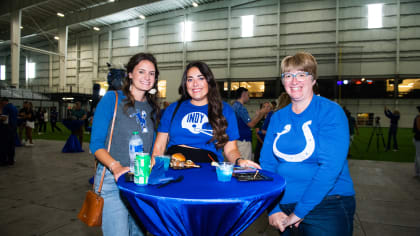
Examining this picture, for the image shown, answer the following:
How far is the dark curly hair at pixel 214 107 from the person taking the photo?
2162mm

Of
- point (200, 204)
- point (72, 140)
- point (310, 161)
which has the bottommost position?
point (72, 140)

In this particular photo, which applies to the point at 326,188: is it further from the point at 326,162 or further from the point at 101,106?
the point at 101,106

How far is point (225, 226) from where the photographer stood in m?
1.29

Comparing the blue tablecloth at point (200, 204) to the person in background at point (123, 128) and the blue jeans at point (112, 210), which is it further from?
the blue jeans at point (112, 210)

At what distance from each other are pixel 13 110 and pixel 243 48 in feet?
62.8

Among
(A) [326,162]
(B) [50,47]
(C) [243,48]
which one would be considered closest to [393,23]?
(C) [243,48]

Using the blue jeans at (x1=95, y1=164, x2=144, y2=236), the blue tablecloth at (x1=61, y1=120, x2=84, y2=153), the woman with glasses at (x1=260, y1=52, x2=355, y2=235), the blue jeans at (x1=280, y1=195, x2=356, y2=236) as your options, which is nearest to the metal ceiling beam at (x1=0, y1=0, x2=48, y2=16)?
the blue tablecloth at (x1=61, y1=120, x2=84, y2=153)

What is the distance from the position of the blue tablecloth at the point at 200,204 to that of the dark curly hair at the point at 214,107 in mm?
748

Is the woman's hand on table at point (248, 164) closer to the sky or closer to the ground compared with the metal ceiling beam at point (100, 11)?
closer to the ground

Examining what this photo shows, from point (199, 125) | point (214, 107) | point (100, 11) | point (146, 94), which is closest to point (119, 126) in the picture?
point (146, 94)

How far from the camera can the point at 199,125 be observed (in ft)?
7.11

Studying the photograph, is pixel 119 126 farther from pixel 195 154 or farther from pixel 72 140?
pixel 72 140

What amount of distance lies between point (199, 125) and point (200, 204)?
42.3 inches

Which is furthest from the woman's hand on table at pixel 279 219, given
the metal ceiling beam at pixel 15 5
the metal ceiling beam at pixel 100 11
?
the metal ceiling beam at pixel 15 5
